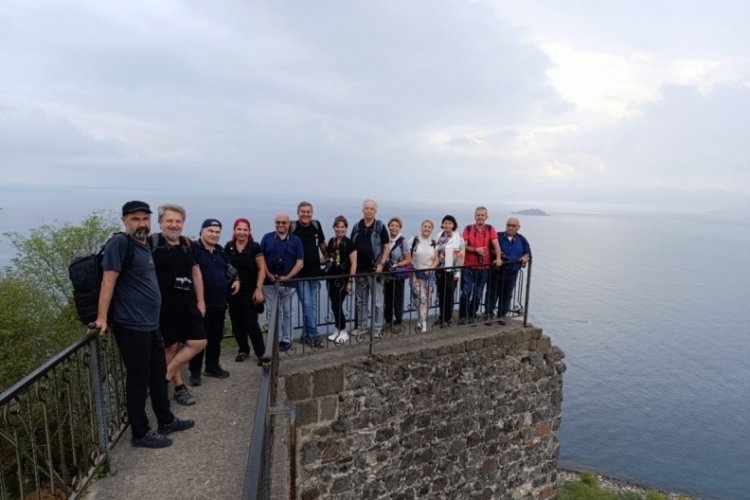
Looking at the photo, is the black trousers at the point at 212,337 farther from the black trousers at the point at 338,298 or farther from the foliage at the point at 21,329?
the foliage at the point at 21,329

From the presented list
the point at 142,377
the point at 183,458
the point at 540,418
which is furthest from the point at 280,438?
the point at 540,418

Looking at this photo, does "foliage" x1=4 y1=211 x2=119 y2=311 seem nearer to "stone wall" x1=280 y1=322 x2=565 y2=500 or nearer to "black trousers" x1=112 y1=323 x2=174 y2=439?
"stone wall" x1=280 y1=322 x2=565 y2=500

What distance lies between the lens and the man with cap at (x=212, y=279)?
525 cm

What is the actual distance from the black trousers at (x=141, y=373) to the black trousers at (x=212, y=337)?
109 centimetres

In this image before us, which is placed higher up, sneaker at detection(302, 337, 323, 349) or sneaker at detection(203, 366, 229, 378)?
sneaker at detection(302, 337, 323, 349)

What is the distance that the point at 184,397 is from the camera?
5062 millimetres

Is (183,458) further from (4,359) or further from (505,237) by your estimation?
(4,359)

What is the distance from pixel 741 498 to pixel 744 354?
58.1ft

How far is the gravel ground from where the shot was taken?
21.5m

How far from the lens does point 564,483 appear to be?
20.3 metres

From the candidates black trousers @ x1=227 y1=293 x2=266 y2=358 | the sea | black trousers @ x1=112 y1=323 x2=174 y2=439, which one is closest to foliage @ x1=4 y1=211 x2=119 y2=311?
black trousers @ x1=227 y1=293 x2=266 y2=358

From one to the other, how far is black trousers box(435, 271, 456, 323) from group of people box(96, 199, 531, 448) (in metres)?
0.02

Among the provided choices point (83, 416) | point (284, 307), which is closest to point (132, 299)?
point (83, 416)

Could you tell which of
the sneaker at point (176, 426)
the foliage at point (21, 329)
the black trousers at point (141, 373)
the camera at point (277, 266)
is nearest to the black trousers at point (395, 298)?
the camera at point (277, 266)
